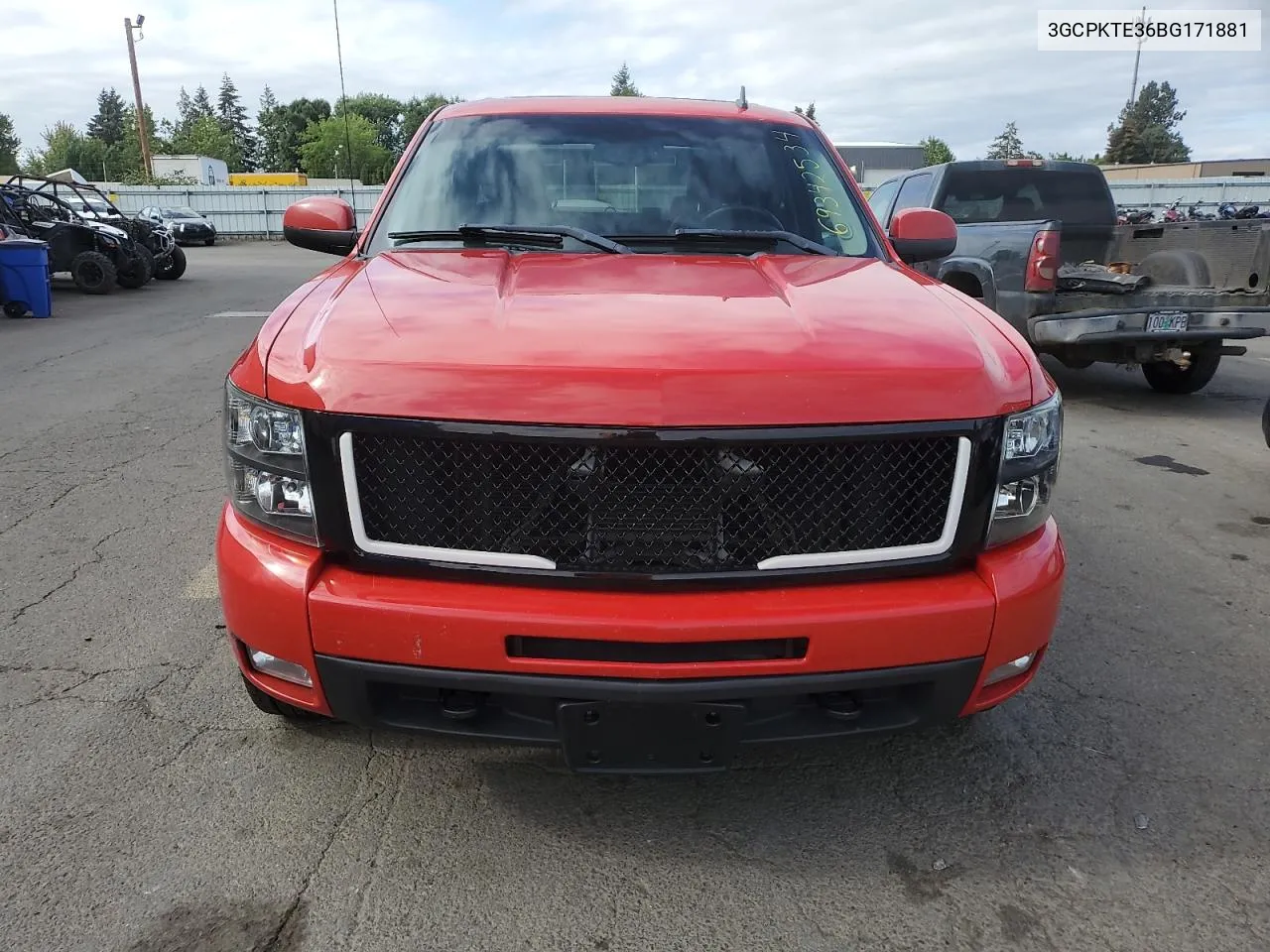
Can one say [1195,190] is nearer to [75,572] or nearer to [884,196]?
[884,196]

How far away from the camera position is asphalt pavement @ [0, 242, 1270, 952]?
200cm

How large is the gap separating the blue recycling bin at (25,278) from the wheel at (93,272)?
288 cm

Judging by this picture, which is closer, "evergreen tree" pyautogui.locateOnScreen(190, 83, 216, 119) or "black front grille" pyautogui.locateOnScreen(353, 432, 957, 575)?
"black front grille" pyautogui.locateOnScreen(353, 432, 957, 575)

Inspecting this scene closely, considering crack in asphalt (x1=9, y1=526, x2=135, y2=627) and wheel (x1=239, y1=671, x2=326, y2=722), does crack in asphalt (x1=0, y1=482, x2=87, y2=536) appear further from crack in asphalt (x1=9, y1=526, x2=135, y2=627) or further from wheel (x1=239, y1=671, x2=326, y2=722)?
wheel (x1=239, y1=671, x2=326, y2=722)

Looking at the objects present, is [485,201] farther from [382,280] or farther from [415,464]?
[415,464]

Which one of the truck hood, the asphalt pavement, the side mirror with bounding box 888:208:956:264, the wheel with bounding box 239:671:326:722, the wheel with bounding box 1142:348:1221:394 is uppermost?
the side mirror with bounding box 888:208:956:264

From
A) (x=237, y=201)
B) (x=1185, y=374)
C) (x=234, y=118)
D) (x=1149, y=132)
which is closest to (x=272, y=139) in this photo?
(x=234, y=118)

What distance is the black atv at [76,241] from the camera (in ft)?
47.4

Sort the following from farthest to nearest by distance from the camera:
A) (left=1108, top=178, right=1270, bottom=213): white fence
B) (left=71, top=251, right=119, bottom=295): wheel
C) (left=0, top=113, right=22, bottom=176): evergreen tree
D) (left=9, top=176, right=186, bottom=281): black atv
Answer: (left=0, top=113, right=22, bottom=176): evergreen tree < (left=1108, top=178, right=1270, bottom=213): white fence < (left=9, top=176, right=186, bottom=281): black atv < (left=71, top=251, right=119, bottom=295): wheel

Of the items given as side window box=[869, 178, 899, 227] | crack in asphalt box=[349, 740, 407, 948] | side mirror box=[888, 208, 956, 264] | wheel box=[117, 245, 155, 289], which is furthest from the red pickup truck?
wheel box=[117, 245, 155, 289]

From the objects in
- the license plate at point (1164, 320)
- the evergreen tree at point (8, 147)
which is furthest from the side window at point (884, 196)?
the evergreen tree at point (8, 147)

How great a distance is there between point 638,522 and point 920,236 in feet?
6.94

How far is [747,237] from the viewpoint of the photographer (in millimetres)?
2930

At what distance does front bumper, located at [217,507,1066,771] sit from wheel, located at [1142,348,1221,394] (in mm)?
6823
